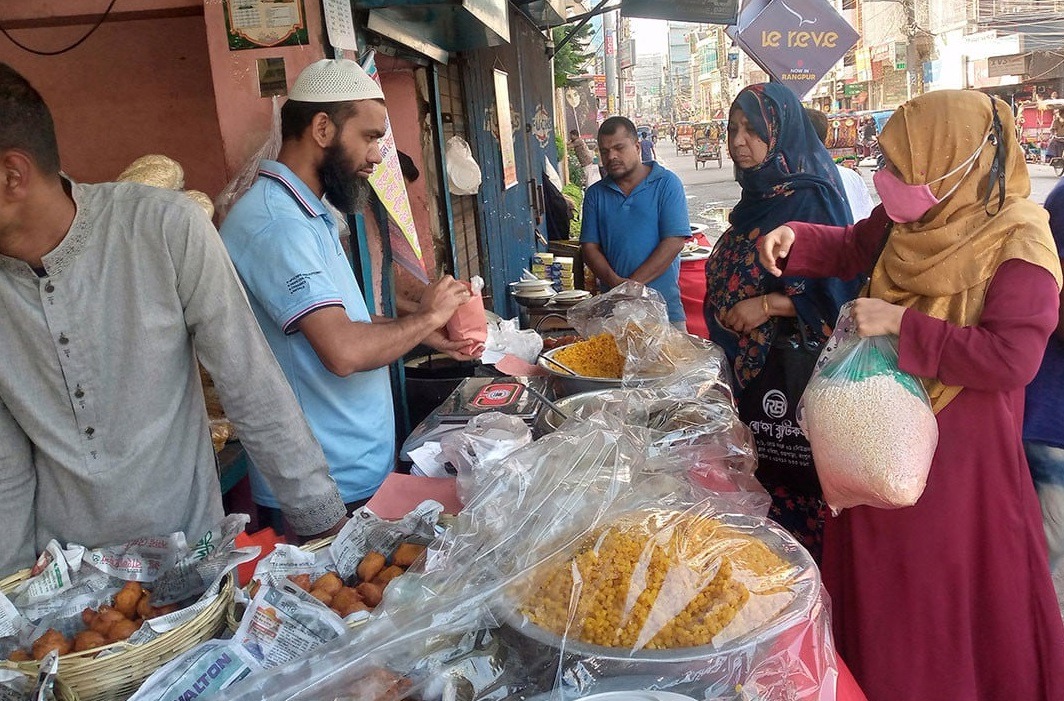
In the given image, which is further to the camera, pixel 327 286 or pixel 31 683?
pixel 327 286

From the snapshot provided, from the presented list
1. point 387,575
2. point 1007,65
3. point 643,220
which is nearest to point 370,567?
point 387,575

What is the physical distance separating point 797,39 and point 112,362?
5709mm

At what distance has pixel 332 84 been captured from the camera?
84.0 inches

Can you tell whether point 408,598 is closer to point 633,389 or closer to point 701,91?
point 633,389

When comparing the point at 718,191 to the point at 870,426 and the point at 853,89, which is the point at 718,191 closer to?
the point at 870,426

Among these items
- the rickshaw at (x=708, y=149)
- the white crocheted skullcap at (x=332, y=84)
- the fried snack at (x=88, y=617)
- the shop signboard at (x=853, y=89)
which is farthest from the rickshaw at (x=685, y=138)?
the fried snack at (x=88, y=617)

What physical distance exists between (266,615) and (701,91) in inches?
3431

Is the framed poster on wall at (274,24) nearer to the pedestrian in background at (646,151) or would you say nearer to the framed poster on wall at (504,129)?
the pedestrian in background at (646,151)

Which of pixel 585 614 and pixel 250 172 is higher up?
pixel 250 172

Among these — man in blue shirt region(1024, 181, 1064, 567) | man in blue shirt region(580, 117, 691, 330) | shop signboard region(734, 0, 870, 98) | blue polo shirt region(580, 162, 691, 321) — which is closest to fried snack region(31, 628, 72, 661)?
man in blue shirt region(1024, 181, 1064, 567)

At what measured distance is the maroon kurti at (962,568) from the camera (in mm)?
1879

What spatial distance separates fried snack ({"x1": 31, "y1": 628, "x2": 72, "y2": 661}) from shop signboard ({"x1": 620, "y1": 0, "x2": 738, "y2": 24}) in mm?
7120

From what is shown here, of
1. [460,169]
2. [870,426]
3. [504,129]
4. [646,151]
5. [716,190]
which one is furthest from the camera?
[716,190]

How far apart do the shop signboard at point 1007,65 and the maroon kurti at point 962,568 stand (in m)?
31.4
